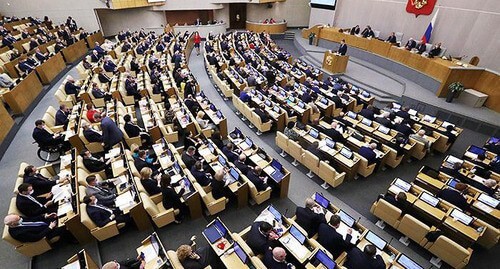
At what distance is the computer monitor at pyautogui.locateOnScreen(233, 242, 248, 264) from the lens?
14.4 ft

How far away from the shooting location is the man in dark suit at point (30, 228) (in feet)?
15.0

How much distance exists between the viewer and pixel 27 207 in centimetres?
514

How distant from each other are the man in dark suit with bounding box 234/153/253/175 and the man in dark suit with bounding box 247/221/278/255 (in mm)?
1857

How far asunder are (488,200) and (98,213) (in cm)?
846

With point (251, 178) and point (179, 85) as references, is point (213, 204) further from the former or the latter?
point (179, 85)

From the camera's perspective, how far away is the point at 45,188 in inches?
233

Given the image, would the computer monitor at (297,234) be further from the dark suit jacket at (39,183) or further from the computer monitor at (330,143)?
the dark suit jacket at (39,183)

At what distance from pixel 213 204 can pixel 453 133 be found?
315 inches

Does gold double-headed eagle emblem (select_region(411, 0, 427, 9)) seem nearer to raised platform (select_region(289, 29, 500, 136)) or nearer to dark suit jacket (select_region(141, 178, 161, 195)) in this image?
raised platform (select_region(289, 29, 500, 136))

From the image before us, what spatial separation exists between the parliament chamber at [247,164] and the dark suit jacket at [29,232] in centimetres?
2

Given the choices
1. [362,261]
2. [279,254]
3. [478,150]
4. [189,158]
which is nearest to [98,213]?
[189,158]

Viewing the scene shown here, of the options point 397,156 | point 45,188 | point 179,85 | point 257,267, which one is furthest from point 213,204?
point 179,85

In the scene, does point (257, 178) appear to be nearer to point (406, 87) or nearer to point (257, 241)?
point (257, 241)

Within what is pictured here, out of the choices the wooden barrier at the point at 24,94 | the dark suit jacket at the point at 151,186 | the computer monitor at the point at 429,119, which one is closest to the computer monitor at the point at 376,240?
the dark suit jacket at the point at 151,186
